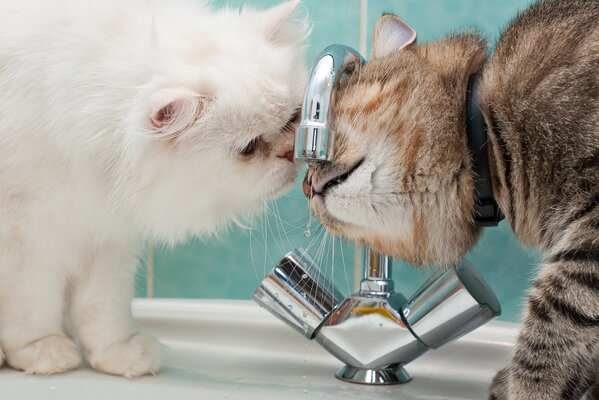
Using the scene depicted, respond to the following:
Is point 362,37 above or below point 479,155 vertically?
above

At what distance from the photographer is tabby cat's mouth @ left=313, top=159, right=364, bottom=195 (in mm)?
879

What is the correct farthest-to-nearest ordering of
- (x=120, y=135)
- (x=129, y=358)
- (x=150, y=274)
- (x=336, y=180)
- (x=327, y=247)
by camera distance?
(x=150, y=274), (x=327, y=247), (x=129, y=358), (x=120, y=135), (x=336, y=180)

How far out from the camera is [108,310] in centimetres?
118

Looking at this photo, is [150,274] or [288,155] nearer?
[288,155]

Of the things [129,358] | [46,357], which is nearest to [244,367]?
[129,358]

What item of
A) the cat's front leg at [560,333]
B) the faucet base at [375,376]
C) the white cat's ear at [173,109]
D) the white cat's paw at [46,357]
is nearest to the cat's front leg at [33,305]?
the white cat's paw at [46,357]

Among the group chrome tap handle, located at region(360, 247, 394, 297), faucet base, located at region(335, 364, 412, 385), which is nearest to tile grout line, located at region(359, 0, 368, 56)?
chrome tap handle, located at region(360, 247, 394, 297)

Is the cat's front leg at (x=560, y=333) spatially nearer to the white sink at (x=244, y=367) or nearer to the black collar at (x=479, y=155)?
the black collar at (x=479, y=155)

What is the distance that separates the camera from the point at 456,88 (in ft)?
2.88

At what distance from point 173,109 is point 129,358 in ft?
1.27

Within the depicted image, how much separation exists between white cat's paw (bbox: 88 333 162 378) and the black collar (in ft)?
1.73

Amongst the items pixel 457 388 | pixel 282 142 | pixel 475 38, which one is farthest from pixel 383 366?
pixel 475 38

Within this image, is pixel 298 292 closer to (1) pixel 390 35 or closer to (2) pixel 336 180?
(2) pixel 336 180

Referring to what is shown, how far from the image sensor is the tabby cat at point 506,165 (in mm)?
775
